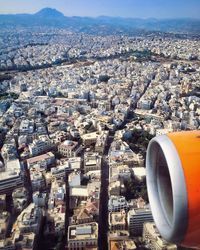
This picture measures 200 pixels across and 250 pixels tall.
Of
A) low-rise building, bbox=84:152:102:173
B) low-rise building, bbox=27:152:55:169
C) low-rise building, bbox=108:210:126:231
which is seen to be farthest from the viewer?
low-rise building, bbox=27:152:55:169

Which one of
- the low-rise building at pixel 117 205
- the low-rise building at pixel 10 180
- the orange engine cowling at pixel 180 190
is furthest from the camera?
the low-rise building at pixel 10 180

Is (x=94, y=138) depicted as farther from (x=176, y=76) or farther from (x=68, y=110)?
(x=176, y=76)

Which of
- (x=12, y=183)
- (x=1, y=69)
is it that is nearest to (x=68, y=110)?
(x=12, y=183)

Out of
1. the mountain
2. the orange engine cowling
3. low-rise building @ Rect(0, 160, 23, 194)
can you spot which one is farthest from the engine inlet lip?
the mountain

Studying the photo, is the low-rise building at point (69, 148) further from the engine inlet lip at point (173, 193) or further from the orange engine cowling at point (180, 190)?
the orange engine cowling at point (180, 190)

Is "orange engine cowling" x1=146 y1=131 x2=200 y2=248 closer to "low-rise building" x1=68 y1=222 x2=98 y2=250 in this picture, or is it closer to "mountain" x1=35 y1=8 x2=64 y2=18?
"low-rise building" x1=68 y1=222 x2=98 y2=250

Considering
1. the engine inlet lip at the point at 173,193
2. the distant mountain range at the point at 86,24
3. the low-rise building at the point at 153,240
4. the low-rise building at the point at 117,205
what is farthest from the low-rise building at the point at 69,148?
the distant mountain range at the point at 86,24

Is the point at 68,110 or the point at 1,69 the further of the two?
the point at 1,69
